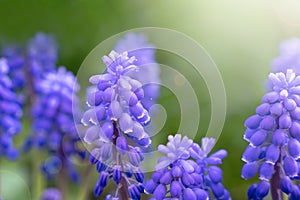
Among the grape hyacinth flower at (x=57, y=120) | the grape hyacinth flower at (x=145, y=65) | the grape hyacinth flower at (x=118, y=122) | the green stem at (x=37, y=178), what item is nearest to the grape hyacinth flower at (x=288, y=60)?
the grape hyacinth flower at (x=145, y=65)

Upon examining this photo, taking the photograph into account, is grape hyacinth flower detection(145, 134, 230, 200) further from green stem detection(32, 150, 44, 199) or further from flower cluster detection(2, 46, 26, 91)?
flower cluster detection(2, 46, 26, 91)

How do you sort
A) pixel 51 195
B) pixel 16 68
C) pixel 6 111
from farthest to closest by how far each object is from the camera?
pixel 16 68, pixel 51 195, pixel 6 111

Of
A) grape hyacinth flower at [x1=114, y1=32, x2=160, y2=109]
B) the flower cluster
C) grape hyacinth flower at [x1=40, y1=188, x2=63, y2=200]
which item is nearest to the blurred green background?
the flower cluster

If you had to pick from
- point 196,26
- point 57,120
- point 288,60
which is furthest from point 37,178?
point 196,26

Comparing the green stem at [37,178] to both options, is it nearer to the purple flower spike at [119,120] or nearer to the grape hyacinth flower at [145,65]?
the grape hyacinth flower at [145,65]

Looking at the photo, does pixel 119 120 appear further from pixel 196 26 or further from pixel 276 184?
pixel 196 26
